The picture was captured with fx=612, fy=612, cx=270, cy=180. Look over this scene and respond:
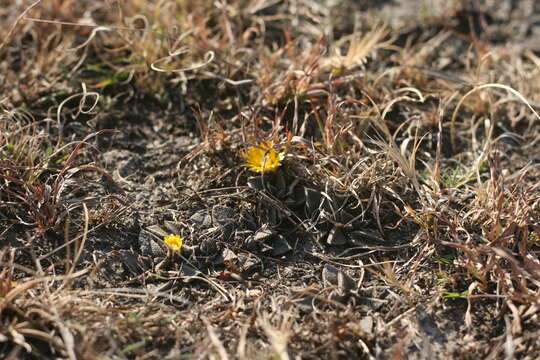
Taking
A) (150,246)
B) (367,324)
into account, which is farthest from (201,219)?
(367,324)

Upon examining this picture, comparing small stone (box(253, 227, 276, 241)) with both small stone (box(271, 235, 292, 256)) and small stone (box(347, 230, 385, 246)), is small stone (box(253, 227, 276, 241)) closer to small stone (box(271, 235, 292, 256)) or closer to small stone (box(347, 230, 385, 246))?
small stone (box(271, 235, 292, 256))

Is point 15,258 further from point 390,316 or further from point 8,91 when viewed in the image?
point 390,316

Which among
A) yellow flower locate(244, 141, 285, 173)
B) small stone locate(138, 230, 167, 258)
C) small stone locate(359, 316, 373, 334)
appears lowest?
small stone locate(359, 316, 373, 334)

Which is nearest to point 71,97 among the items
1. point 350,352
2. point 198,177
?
point 198,177

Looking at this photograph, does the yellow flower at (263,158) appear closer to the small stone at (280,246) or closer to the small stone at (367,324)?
the small stone at (280,246)

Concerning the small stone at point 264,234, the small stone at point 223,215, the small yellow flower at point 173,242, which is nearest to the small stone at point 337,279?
the small stone at point 264,234

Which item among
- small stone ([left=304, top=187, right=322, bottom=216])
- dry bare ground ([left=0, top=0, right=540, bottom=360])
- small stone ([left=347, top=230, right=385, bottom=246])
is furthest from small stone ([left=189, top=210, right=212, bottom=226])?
small stone ([left=347, top=230, right=385, bottom=246])

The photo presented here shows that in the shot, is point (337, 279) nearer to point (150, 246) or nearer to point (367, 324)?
point (367, 324)
